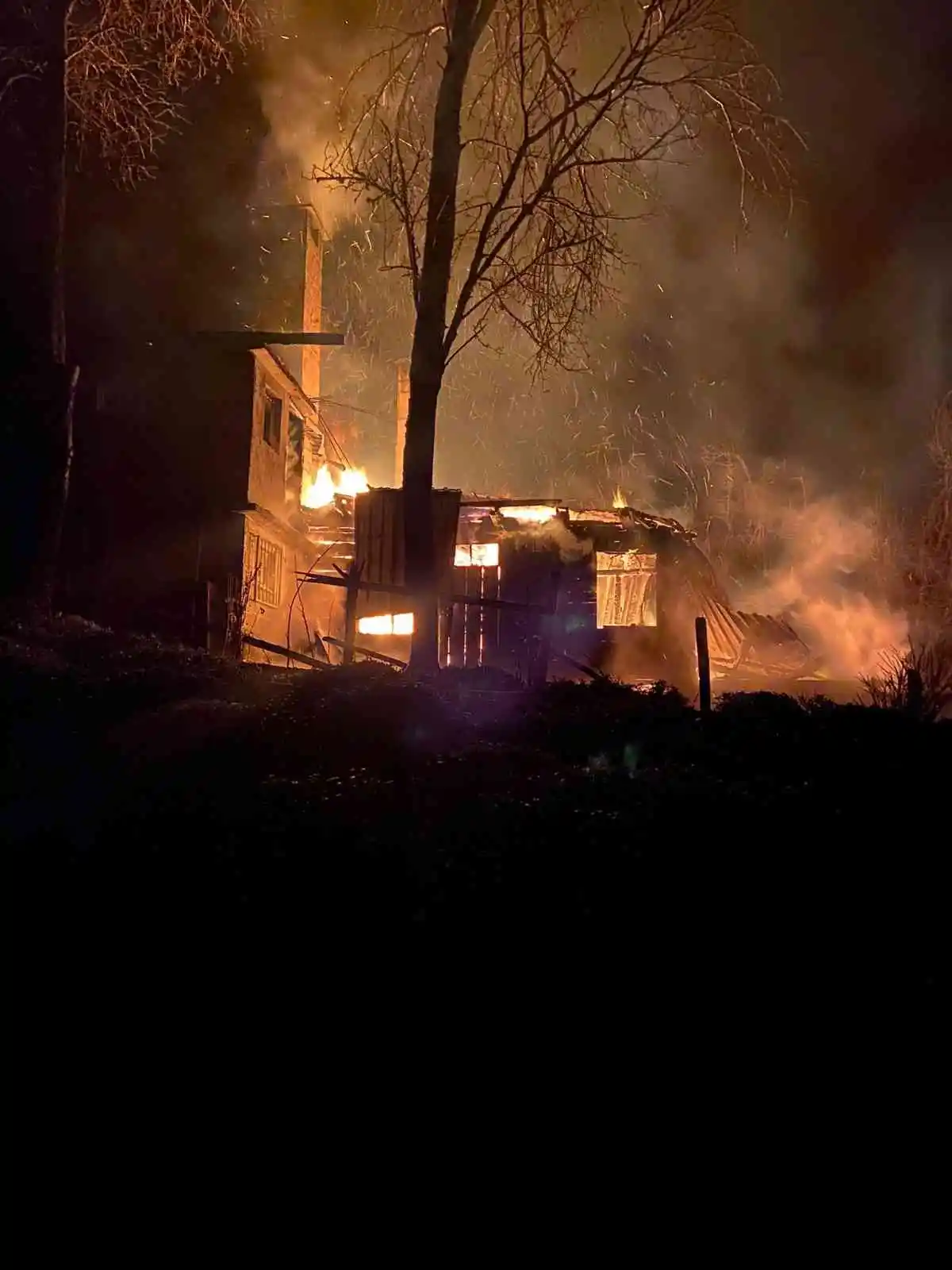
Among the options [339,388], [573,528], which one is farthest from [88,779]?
[339,388]

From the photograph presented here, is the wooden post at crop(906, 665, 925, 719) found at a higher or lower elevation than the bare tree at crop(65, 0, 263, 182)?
lower

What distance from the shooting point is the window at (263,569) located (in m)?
19.1

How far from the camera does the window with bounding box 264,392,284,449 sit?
2072 cm

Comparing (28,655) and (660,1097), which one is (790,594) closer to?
(28,655)

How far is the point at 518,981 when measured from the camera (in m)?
4.07

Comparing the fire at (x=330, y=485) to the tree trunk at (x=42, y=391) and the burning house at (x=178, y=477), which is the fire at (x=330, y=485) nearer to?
the burning house at (x=178, y=477)

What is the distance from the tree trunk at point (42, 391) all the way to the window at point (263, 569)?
6449 millimetres

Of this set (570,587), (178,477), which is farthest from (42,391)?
(570,587)

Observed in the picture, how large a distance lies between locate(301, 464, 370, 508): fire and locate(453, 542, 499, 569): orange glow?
2.87 metres

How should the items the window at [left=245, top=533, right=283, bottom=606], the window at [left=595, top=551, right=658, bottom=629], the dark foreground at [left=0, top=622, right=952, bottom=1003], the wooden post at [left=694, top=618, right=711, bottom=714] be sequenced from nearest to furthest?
the dark foreground at [left=0, top=622, right=952, bottom=1003] < the wooden post at [left=694, top=618, right=711, bottom=714] < the window at [left=245, top=533, right=283, bottom=606] < the window at [left=595, top=551, right=658, bottom=629]

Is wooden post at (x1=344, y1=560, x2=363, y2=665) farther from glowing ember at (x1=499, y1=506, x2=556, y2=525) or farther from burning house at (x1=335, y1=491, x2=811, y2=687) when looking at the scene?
glowing ember at (x1=499, y1=506, x2=556, y2=525)

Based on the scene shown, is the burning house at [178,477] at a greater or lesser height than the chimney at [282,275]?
lesser

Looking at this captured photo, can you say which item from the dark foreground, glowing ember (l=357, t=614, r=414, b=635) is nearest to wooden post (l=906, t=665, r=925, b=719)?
the dark foreground

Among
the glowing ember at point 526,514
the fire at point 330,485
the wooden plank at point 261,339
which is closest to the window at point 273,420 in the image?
the wooden plank at point 261,339
